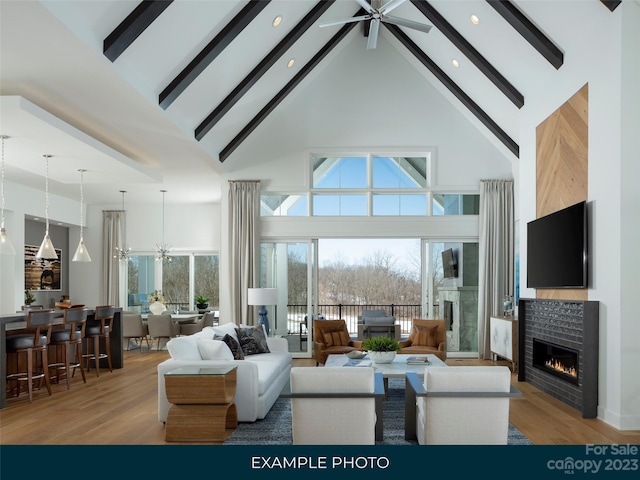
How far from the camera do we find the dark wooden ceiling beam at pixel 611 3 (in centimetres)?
529

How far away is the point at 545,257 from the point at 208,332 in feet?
13.0

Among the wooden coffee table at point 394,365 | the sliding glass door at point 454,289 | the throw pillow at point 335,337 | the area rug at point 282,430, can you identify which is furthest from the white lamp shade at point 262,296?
the sliding glass door at point 454,289

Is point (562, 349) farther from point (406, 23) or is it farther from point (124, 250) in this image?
point (124, 250)

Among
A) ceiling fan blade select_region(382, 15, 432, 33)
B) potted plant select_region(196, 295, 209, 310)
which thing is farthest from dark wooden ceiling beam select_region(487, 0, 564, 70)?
potted plant select_region(196, 295, 209, 310)

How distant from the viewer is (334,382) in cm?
413

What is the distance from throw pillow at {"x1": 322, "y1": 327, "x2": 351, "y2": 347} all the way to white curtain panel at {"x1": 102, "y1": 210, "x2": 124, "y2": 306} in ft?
18.7

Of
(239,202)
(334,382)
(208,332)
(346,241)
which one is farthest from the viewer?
(346,241)

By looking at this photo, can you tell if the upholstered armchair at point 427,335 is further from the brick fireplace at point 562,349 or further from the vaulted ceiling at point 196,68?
the vaulted ceiling at point 196,68

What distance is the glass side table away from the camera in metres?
4.96

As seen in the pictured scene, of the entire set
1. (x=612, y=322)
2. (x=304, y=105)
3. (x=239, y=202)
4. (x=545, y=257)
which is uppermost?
(x=304, y=105)

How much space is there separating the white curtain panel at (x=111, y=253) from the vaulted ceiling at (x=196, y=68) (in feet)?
7.71

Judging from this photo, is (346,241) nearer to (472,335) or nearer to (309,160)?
(309,160)

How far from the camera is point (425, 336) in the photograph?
843 centimetres
